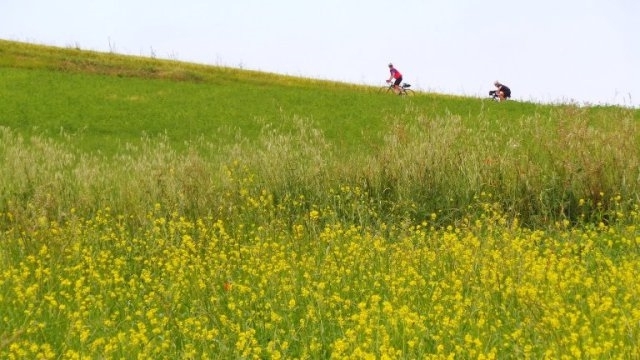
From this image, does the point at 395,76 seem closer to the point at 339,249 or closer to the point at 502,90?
the point at 502,90

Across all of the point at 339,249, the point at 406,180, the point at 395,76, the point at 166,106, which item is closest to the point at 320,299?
the point at 339,249

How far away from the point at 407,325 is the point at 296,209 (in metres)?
4.69

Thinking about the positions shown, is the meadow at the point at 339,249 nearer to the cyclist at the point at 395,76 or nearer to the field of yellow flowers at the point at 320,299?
the field of yellow flowers at the point at 320,299

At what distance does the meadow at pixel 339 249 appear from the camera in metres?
5.82

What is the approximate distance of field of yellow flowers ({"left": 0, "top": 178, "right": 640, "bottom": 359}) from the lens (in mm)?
5516

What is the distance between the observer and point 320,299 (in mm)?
6191

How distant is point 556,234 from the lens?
353 inches

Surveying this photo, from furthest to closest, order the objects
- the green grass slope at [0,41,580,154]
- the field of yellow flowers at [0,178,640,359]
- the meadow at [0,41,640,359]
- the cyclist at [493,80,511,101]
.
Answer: the cyclist at [493,80,511,101] → the green grass slope at [0,41,580,154] → the meadow at [0,41,640,359] → the field of yellow flowers at [0,178,640,359]

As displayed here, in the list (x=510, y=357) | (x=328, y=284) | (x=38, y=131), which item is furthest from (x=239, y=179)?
(x=38, y=131)

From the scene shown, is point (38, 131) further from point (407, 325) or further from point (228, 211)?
point (407, 325)

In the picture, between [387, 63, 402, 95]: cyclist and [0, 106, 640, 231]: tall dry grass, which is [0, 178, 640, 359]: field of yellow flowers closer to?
[0, 106, 640, 231]: tall dry grass

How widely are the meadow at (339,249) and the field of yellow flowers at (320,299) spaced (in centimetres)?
3

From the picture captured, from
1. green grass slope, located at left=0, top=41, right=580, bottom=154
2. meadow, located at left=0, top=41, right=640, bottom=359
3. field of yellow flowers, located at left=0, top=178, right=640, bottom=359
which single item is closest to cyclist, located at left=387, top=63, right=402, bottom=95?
green grass slope, located at left=0, top=41, right=580, bottom=154

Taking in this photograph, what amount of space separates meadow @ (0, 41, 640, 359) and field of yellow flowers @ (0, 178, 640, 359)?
0.03 meters
